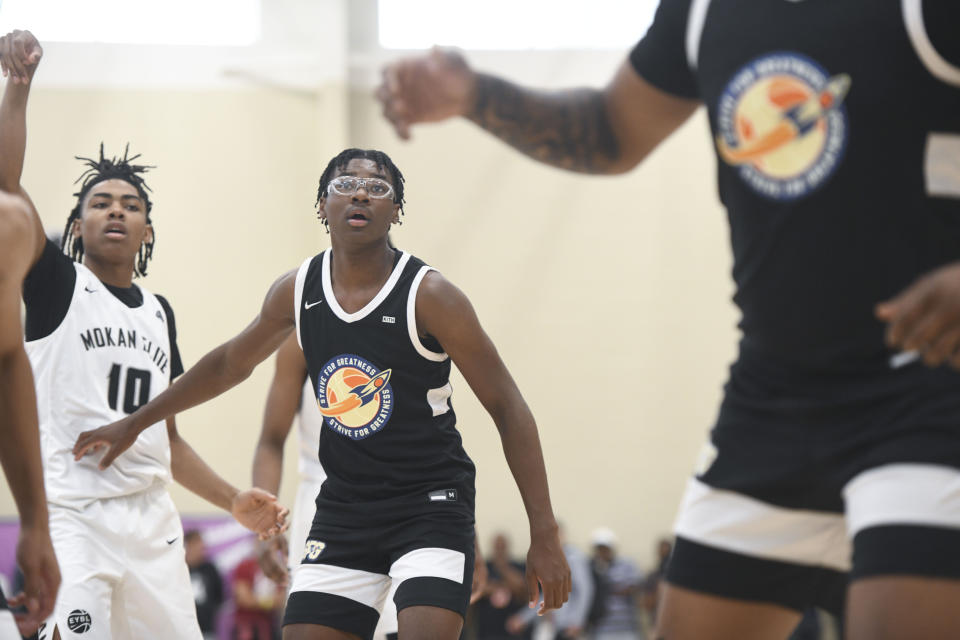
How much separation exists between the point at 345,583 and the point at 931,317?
2.09 metres

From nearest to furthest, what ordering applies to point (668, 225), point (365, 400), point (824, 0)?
point (824, 0) → point (365, 400) → point (668, 225)

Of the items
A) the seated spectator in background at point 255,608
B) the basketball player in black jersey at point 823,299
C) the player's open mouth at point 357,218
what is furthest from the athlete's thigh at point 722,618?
the seated spectator in background at point 255,608

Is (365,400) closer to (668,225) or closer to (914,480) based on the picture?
(914,480)

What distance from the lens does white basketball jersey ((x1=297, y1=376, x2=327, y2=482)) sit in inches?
186

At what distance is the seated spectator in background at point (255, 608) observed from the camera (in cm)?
1044

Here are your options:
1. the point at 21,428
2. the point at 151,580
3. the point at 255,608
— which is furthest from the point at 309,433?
the point at 255,608

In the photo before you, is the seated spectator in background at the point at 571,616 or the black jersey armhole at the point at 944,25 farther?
the seated spectator in background at the point at 571,616

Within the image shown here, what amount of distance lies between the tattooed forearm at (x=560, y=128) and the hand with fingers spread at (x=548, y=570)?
4.03 ft

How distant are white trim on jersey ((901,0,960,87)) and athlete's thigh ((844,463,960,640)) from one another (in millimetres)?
657

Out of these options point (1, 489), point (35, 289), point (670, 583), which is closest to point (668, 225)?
point (1, 489)

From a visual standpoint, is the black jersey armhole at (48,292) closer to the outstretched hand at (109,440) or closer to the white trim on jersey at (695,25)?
the outstretched hand at (109,440)

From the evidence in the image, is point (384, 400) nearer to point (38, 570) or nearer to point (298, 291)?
point (298, 291)

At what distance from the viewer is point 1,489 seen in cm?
1128

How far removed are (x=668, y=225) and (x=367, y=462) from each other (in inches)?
366
